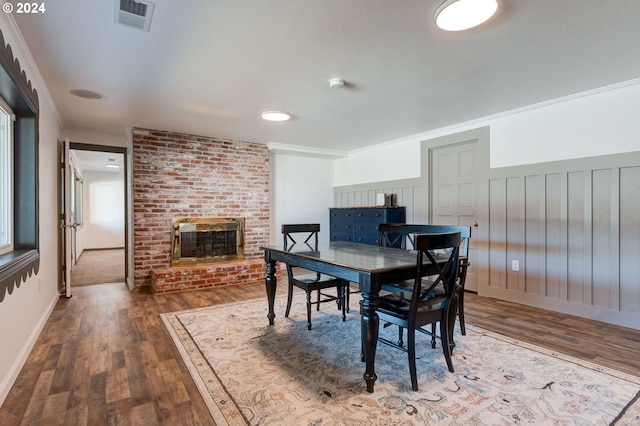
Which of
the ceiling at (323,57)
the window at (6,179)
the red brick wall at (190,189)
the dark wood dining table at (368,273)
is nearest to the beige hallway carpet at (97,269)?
the red brick wall at (190,189)

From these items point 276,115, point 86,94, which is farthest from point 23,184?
point 276,115

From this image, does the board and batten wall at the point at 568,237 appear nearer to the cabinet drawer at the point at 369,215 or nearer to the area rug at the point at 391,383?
the area rug at the point at 391,383

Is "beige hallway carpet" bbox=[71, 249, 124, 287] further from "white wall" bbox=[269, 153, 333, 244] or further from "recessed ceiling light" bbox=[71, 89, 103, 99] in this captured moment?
"recessed ceiling light" bbox=[71, 89, 103, 99]

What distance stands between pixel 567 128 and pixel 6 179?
5.06m

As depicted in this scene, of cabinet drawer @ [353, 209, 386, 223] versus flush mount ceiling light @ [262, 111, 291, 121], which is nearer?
flush mount ceiling light @ [262, 111, 291, 121]

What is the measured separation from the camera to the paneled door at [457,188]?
4.29m

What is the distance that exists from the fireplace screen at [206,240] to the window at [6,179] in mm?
2295

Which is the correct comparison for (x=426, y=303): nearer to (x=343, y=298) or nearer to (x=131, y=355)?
(x=343, y=298)

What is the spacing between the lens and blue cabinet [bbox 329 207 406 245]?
5.12 meters

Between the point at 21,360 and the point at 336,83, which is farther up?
the point at 336,83

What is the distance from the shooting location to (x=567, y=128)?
11.1 ft

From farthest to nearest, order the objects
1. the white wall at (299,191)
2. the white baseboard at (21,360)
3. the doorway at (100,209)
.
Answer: the doorway at (100,209) → the white wall at (299,191) → the white baseboard at (21,360)

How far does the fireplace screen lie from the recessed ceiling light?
2.02 meters

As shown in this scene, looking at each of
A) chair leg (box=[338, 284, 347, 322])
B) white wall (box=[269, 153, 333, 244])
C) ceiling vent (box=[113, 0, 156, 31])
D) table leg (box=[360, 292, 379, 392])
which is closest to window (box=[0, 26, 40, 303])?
ceiling vent (box=[113, 0, 156, 31])
